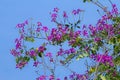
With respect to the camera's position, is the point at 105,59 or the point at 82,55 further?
the point at 82,55

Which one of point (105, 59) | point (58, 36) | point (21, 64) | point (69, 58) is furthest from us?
point (58, 36)

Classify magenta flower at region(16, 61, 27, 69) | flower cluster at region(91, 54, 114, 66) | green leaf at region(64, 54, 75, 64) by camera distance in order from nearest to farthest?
flower cluster at region(91, 54, 114, 66)
green leaf at region(64, 54, 75, 64)
magenta flower at region(16, 61, 27, 69)

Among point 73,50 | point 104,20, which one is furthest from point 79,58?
point 104,20

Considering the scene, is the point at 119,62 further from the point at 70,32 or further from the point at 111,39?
the point at 70,32

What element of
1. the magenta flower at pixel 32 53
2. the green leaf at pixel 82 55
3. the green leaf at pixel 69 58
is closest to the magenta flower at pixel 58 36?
the green leaf at pixel 69 58

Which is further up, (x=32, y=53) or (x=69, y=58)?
(x=32, y=53)

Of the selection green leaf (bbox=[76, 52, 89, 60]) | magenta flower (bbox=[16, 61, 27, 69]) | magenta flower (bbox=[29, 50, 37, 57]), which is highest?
magenta flower (bbox=[29, 50, 37, 57])

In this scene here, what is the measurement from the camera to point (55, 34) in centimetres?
833

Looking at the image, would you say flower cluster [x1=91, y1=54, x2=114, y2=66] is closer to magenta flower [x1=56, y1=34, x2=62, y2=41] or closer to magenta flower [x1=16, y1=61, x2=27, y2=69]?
magenta flower [x1=56, y1=34, x2=62, y2=41]

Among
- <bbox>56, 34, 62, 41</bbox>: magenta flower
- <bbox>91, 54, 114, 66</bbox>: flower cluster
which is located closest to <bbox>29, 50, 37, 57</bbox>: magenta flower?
<bbox>56, 34, 62, 41</bbox>: magenta flower

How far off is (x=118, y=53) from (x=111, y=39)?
278 millimetres

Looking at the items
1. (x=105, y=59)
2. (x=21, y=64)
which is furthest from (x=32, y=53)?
(x=105, y=59)

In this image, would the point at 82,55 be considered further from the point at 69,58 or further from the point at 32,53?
the point at 32,53

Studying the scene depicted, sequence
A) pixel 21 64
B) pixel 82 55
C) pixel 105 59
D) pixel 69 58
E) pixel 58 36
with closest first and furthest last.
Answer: pixel 105 59
pixel 82 55
pixel 69 58
pixel 21 64
pixel 58 36
